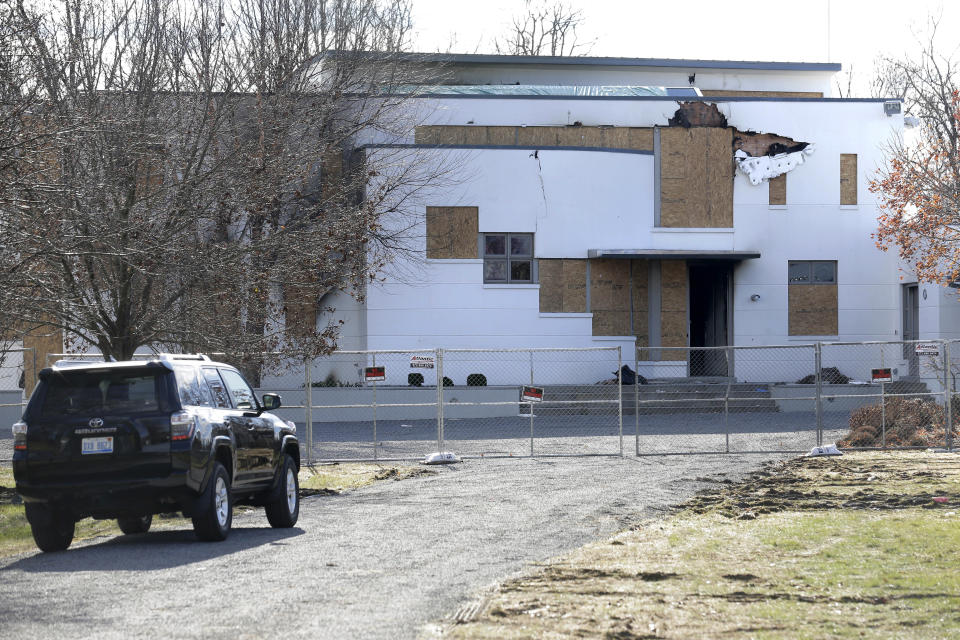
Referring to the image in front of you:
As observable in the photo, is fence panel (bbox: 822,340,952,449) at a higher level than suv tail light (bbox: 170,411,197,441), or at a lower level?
lower

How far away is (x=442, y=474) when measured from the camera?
62.1ft

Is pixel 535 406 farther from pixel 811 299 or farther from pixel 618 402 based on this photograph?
pixel 811 299

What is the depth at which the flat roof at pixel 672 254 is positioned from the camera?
109 feet

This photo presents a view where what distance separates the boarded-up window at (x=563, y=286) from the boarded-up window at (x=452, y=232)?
2.07m

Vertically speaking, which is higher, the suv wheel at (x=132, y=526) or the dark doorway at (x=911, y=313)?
the dark doorway at (x=911, y=313)

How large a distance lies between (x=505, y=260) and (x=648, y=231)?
4.28 m

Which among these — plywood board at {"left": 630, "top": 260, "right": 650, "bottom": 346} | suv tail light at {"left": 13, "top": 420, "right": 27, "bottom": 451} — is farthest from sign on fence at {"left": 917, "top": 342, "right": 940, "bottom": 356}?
suv tail light at {"left": 13, "top": 420, "right": 27, "bottom": 451}

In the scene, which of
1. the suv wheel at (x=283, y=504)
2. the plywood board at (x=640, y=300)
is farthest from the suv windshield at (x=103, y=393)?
the plywood board at (x=640, y=300)

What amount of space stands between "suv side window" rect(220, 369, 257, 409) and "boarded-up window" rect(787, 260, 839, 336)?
2513 cm

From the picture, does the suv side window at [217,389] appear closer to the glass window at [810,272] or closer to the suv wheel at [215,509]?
the suv wheel at [215,509]

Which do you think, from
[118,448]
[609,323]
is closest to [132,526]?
[118,448]

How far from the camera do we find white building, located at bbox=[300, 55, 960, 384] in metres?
33.2

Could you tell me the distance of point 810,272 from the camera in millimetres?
35250

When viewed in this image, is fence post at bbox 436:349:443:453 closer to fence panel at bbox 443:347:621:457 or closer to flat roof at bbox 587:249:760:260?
fence panel at bbox 443:347:621:457
